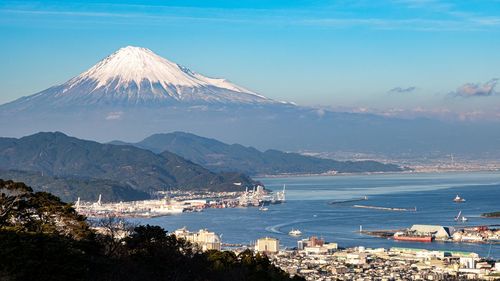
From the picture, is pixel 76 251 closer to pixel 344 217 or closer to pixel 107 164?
pixel 344 217

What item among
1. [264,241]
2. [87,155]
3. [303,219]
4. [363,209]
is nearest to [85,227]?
[264,241]

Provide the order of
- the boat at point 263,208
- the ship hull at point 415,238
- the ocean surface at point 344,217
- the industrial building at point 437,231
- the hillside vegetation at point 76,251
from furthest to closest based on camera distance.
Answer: the boat at point 263,208, the industrial building at point 437,231, the ship hull at point 415,238, the ocean surface at point 344,217, the hillside vegetation at point 76,251

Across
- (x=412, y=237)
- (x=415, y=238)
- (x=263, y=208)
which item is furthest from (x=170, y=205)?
(x=415, y=238)

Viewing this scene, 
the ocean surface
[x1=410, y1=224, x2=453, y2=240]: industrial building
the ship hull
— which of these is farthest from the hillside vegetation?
[x1=410, y1=224, x2=453, y2=240]: industrial building

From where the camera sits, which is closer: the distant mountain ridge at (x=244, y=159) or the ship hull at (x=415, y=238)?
the ship hull at (x=415, y=238)

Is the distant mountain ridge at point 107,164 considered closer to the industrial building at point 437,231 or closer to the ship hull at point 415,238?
the industrial building at point 437,231

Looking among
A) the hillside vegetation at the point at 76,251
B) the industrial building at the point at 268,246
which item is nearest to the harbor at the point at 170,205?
the industrial building at the point at 268,246
